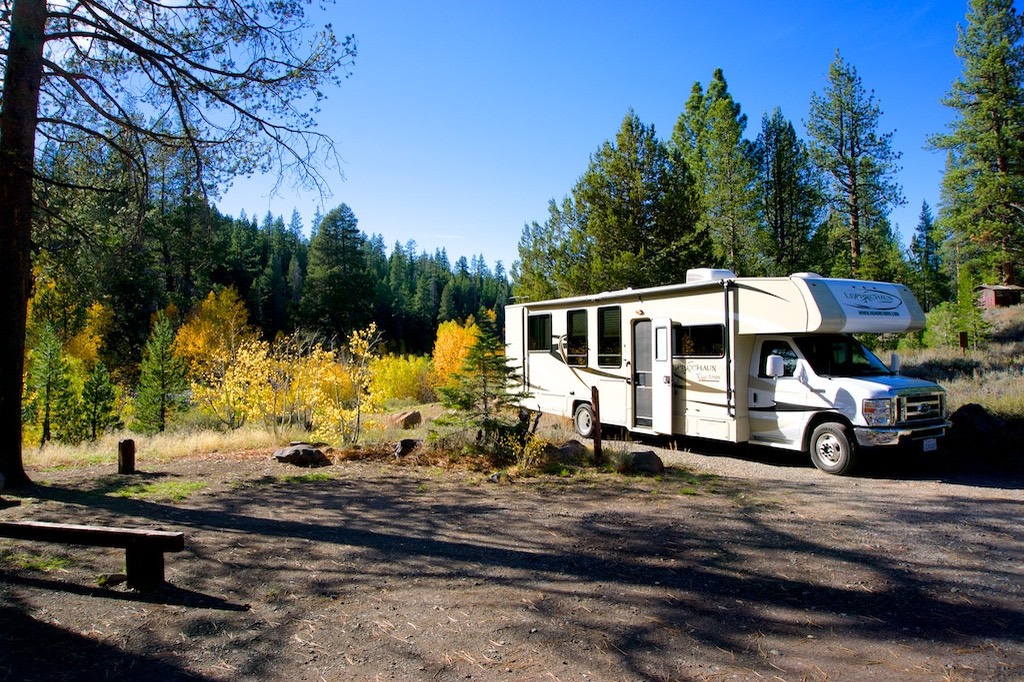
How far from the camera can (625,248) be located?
928 inches

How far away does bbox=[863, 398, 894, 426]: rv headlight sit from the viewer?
880 centimetres

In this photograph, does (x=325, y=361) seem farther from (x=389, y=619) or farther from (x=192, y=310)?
(x=192, y=310)

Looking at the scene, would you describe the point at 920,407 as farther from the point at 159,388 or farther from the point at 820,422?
the point at 159,388

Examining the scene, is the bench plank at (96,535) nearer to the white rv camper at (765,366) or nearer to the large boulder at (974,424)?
the white rv camper at (765,366)

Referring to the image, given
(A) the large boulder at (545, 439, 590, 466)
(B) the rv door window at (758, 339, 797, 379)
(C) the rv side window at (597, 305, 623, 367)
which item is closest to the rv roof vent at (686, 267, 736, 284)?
(B) the rv door window at (758, 339, 797, 379)

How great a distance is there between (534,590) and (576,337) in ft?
31.2

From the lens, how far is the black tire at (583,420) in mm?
13289

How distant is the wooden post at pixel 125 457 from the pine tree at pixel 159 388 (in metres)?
12.8

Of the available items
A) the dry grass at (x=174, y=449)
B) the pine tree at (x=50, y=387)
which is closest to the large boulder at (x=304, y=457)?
the dry grass at (x=174, y=449)

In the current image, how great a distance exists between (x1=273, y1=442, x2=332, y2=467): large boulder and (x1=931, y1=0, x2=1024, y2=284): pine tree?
112ft

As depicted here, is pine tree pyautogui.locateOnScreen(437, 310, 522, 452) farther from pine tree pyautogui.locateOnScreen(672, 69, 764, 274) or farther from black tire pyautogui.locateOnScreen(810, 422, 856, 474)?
pine tree pyautogui.locateOnScreen(672, 69, 764, 274)

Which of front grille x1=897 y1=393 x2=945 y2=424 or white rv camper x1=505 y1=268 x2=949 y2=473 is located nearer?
front grille x1=897 y1=393 x2=945 y2=424

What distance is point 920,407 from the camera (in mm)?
9016

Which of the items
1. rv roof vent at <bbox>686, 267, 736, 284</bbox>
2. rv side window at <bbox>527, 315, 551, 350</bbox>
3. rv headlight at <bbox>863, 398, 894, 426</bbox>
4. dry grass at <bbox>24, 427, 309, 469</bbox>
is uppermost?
rv roof vent at <bbox>686, 267, 736, 284</bbox>
